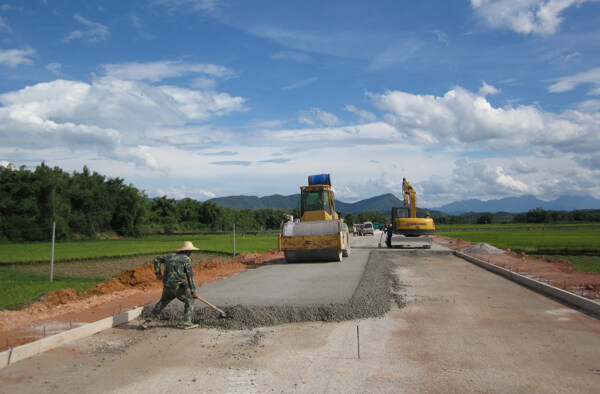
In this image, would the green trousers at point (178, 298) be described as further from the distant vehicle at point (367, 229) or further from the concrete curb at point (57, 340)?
the distant vehicle at point (367, 229)

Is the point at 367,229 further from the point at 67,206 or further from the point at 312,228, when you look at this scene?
the point at 312,228

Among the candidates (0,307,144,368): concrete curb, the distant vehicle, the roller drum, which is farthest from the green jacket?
the distant vehicle

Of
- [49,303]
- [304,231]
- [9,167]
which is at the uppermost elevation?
[9,167]

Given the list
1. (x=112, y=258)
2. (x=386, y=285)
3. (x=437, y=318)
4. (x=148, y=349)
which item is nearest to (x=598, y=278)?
(x=386, y=285)

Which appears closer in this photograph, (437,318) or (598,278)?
(437,318)

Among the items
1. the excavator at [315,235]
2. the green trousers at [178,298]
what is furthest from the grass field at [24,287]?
the excavator at [315,235]

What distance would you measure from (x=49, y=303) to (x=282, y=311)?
21.7ft

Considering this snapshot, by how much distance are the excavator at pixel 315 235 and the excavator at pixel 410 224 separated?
758 cm

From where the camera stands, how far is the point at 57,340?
6.88 metres

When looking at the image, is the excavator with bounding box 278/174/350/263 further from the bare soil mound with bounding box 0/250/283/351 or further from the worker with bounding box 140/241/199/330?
the worker with bounding box 140/241/199/330

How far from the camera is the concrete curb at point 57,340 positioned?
6.04 metres

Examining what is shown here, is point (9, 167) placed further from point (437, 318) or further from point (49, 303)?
point (437, 318)

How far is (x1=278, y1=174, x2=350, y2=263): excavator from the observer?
17.8 metres

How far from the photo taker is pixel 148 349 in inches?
265
